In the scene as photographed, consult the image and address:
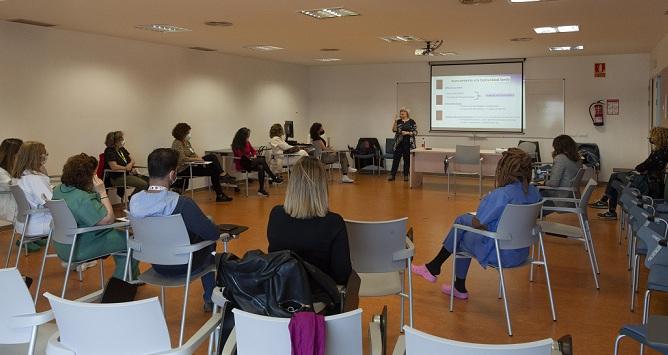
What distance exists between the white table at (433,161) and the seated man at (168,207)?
25.0ft

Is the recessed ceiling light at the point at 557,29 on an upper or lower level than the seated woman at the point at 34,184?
upper

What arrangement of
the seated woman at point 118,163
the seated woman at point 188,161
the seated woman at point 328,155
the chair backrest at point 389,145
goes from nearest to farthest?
1. the seated woman at point 118,163
2. the seated woman at point 188,161
3. the seated woman at point 328,155
4. the chair backrest at point 389,145

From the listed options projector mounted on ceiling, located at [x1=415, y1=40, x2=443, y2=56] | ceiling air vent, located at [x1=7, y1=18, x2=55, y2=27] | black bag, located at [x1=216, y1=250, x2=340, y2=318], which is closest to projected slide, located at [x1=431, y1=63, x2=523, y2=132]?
projector mounted on ceiling, located at [x1=415, y1=40, x2=443, y2=56]

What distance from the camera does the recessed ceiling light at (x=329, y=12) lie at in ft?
21.5

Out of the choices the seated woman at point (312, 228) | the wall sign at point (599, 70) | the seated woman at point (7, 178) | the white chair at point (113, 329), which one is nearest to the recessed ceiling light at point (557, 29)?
the wall sign at point (599, 70)

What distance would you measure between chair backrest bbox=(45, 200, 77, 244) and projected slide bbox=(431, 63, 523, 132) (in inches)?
411

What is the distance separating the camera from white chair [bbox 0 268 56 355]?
2375mm

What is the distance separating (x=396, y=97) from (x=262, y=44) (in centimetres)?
485

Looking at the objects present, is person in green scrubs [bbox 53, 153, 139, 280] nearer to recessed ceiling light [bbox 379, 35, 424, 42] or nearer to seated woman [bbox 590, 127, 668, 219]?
seated woman [bbox 590, 127, 668, 219]

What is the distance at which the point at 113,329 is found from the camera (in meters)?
2.06

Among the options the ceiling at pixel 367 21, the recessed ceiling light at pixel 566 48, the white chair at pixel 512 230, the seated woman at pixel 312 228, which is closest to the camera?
the seated woman at pixel 312 228

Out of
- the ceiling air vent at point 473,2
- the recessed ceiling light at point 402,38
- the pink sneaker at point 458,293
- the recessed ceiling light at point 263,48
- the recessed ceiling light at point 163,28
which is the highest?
the recessed ceiling light at point 263,48

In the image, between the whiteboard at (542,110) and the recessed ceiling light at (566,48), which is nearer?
the recessed ceiling light at (566,48)

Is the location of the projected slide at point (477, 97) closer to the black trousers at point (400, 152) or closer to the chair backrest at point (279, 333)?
the black trousers at point (400, 152)
